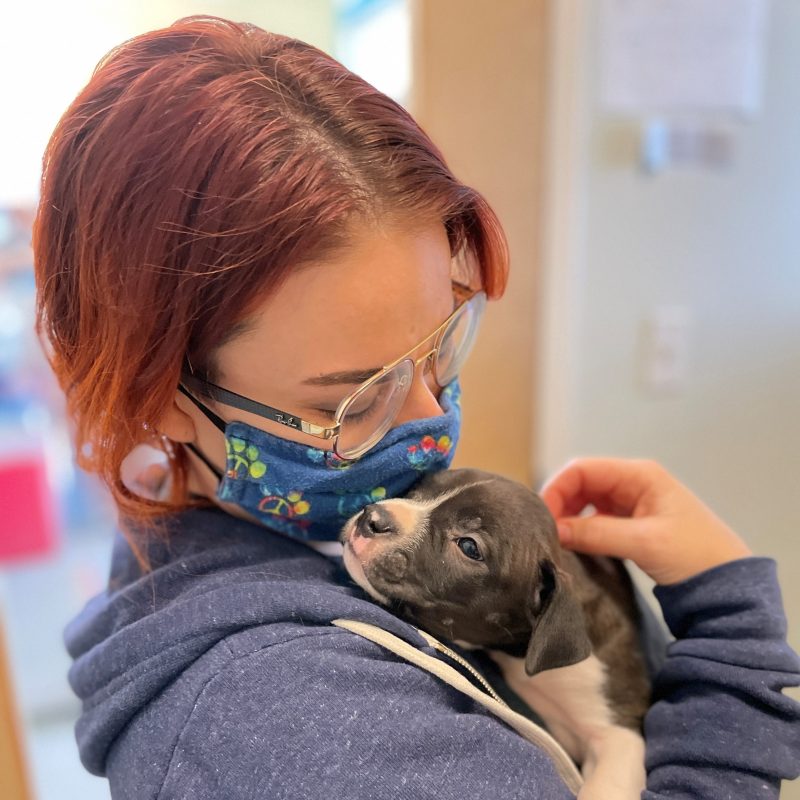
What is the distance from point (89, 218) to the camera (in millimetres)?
789

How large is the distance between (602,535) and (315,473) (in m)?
0.45

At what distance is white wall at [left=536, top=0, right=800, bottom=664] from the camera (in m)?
1.88

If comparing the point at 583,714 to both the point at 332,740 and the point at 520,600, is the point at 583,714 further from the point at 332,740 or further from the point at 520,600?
the point at 332,740

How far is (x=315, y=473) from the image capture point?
2.91 feet

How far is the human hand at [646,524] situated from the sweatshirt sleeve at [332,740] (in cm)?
36

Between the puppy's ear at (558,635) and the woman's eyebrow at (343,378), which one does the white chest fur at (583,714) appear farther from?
the woman's eyebrow at (343,378)

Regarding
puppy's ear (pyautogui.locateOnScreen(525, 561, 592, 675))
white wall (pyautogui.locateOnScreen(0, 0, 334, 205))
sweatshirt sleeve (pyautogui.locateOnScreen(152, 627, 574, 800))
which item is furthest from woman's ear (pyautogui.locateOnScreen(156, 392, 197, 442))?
white wall (pyautogui.locateOnScreen(0, 0, 334, 205))

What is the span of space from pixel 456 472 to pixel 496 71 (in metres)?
1.15

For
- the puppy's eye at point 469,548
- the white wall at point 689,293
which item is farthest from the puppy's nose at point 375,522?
the white wall at point 689,293

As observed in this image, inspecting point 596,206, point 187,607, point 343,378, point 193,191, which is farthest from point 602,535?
A: point 596,206

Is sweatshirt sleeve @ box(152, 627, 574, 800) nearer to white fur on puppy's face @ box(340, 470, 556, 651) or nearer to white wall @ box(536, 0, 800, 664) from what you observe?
white fur on puppy's face @ box(340, 470, 556, 651)

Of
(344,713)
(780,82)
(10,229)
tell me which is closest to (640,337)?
(780,82)

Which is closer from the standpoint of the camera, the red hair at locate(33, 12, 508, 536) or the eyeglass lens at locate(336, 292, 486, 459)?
the red hair at locate(33, 12, 508, 536)

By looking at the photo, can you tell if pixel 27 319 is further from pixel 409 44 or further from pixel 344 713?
pixel 344 713
